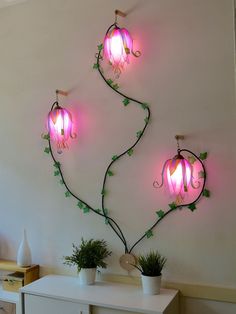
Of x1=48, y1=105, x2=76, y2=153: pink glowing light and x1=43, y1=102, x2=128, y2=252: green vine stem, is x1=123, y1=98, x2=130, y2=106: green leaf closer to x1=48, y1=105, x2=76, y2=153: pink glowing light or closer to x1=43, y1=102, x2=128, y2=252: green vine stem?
x1=48, y1=105, x2=76, y2=153: pink glowing light

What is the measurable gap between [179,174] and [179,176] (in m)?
0.01

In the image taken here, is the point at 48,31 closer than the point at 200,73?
No

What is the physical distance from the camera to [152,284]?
6.40 feet

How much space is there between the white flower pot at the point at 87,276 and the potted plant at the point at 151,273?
0.31 meters

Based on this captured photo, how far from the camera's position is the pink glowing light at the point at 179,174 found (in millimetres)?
2018

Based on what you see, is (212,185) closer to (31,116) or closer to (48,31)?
(31,116)

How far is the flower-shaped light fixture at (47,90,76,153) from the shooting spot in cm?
239

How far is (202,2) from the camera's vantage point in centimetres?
208

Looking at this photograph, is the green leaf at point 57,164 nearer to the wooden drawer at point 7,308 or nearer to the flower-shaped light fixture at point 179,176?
the flower-shaped light fixture at point 179,176

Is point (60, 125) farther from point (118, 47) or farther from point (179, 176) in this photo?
point (179, 176)

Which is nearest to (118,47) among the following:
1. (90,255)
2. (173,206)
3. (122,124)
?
(122,124)

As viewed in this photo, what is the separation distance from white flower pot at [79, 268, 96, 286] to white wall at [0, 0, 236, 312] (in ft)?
0.51

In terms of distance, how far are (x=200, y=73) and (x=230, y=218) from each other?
0.86m

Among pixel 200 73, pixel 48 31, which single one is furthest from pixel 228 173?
pixel 48 31
